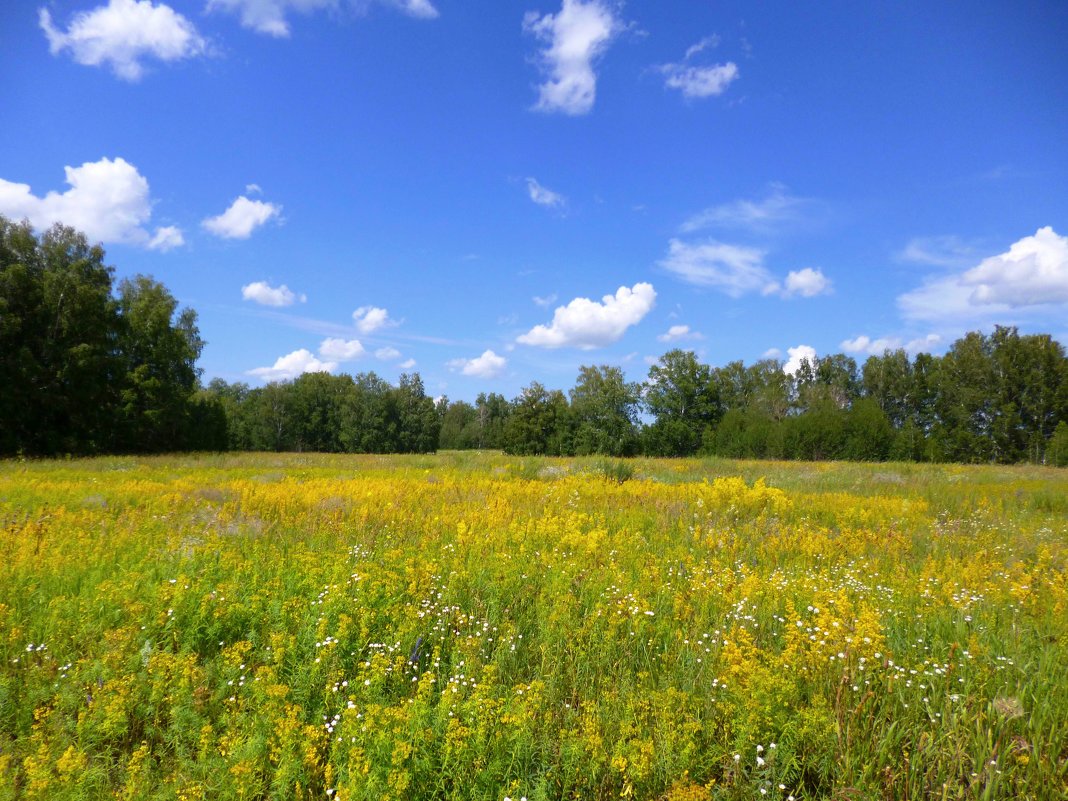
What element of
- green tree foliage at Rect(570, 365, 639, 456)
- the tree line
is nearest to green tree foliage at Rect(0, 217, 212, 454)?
the tree line

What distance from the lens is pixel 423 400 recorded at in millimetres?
78062

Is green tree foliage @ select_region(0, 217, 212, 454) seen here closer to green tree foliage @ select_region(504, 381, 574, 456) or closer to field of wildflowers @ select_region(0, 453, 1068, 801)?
field of wildflowers @ select_region(0, 453, 1068, 801)

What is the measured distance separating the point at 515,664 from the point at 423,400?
76540 mm

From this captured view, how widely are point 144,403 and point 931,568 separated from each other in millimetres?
42297

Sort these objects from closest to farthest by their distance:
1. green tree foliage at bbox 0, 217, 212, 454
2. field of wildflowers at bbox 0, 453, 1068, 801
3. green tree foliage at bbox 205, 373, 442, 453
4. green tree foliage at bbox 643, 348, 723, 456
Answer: field of wildflowers at bbox 0, 453, 1068, 801, green tree foliage at bbox 0, 217, 212, 454, green tree foliage at bbox 643, 348, 723, 456, green tree foliage at bbox 205, 373, 442, 453

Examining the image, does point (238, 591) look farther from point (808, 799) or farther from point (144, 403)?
point (144, 403)

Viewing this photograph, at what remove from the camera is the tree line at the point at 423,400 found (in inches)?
1072

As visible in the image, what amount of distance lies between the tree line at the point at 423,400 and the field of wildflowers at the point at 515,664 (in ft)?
93.3

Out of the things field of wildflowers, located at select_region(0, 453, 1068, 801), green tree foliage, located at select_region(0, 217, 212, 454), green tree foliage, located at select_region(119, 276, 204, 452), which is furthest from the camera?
green tree foliage, located at select_region(119, 276, 204, 452)

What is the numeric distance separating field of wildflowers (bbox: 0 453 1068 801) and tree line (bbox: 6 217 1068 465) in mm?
28436

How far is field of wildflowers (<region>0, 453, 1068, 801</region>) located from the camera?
8.20 ft

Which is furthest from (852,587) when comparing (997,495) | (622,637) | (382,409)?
(382,409)

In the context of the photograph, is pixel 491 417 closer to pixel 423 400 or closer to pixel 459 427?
pixel 459 427

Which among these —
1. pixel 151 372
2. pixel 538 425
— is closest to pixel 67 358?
pixel 151 372
